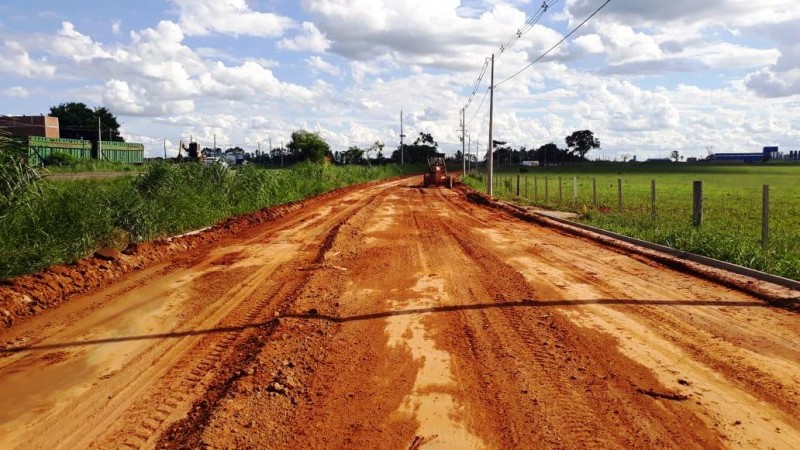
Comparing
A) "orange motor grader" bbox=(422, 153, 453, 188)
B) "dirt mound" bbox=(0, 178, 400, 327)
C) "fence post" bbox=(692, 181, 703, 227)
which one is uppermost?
"orange motor grader" bbox=(422, 153, 453, 188)

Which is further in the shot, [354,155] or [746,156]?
[746,156]

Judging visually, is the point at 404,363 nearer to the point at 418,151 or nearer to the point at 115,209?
the point at 115,209

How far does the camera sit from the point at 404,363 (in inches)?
228

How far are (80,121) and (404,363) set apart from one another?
298 ft

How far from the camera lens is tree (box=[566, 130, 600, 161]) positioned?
538 feet

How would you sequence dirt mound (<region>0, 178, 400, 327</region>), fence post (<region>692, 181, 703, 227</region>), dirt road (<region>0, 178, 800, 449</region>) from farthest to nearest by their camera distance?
fence post (<region>692, 181, 703, 227</region>), dirt mound (<region>0, 178, 400, 327</region>), dirt road (<region>0, 178, 800, 449</region>)

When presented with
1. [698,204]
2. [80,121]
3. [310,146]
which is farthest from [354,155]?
[698,204]

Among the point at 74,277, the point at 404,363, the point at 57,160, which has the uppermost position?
the point at 57,160

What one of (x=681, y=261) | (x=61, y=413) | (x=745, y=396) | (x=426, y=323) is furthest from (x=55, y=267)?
(x=681, y=261)

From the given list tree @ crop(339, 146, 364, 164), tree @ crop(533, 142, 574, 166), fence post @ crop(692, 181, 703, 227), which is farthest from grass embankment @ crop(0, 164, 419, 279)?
tree @ crop(533, 142, 574, 166)

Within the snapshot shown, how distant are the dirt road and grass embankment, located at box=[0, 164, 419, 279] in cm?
133

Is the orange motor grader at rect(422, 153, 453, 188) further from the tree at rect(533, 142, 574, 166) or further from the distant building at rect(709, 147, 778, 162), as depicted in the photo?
the distant building at rect(709, 147, 778, 162)

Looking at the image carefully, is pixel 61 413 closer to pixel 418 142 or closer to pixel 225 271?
pixel 225 271

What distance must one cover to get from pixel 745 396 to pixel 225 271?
8194 millimetres
